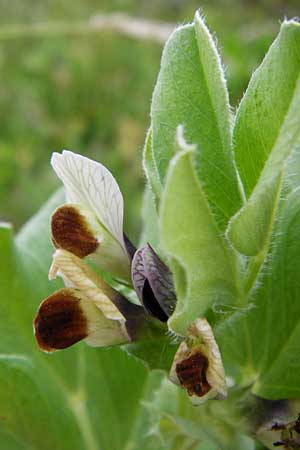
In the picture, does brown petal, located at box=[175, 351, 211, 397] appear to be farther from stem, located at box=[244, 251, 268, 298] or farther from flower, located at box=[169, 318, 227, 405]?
stem, located at box=[244, 251, 268, 298]

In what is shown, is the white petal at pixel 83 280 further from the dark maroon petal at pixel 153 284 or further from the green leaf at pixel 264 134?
the green leaf at pixel 264 134

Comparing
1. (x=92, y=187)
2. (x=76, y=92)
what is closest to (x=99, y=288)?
(x=92, y=187)

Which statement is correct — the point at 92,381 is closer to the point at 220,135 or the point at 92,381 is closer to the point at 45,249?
the point at 45,249

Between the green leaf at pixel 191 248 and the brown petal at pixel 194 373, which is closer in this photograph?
the green leaf at pixel 191 248

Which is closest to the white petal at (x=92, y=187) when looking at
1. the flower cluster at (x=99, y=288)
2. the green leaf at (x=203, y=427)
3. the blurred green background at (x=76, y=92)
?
the flower cluster at (x=99, y=288)

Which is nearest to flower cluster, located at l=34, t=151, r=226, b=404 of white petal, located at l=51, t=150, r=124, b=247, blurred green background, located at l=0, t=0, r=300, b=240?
white petal, located at l=51, t=150, r=124, b=247

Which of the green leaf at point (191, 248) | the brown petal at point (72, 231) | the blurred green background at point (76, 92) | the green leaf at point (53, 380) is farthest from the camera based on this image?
the blurred green background at point (76, 92)
